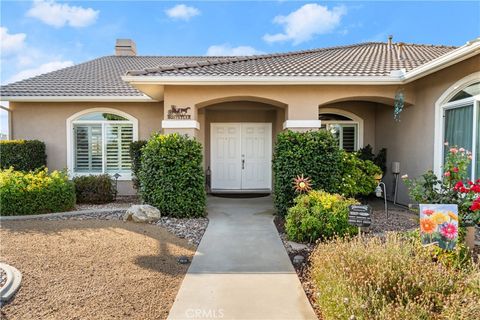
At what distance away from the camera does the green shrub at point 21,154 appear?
10.0m

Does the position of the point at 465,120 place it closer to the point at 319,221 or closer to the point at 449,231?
the point at 449,231

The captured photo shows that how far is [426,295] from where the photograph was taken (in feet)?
10.1

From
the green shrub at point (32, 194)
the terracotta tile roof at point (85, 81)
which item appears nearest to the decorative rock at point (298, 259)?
the green shrub at point (32, 194)

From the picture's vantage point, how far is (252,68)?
9305 millimetres

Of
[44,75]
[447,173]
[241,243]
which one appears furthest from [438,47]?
[44,75]

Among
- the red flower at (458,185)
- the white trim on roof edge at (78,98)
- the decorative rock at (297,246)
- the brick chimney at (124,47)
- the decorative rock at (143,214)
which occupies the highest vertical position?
the brick chimney at (124,47)

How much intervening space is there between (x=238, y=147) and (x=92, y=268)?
27.0 feet

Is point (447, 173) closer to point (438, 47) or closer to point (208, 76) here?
point (208, 76)

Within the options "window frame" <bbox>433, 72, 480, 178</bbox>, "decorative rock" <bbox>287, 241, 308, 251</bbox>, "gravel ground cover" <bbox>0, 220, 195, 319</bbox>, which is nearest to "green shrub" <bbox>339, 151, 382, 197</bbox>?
"window frame" <bbox>433, 72, 480, 178</bbox>

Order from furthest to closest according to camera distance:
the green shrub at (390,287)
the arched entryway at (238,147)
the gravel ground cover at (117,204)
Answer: the arched entryway at (238,147) < the gravel ground cover at (117,204) < the green shrub at (390,287)

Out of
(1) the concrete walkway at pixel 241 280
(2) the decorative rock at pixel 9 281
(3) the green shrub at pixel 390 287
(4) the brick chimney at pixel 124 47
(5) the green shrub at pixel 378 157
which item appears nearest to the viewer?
(3) the green shrub at pixel 390 287

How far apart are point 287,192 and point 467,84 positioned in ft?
15.7

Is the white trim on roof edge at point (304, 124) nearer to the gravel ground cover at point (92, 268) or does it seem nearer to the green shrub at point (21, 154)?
the gravel ground cover at point (92, 268)
